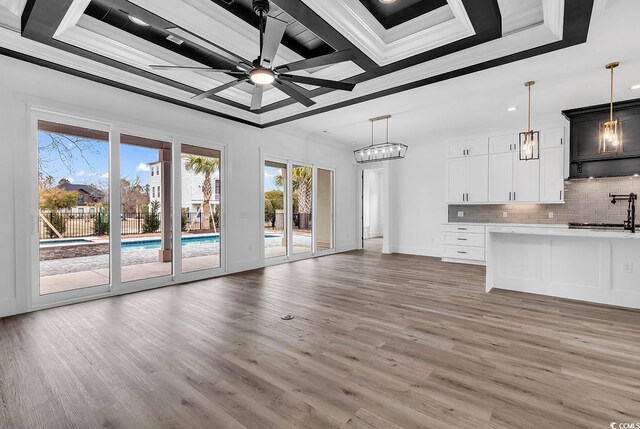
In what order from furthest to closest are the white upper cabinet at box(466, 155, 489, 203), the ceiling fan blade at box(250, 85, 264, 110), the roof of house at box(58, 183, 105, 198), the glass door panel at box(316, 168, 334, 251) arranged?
the glass door panel at box(316, 168, 334, 251)
the white upper cabinet at box(466, 155, 489, 203)
the roof of house at box(58, 183, 105, 198)
the ceiling fan blade at box(250, 85, 264, 110)

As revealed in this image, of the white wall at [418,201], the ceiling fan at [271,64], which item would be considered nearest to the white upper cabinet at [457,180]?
the white wall at [418,201]

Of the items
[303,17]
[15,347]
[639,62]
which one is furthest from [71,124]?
[639,62]

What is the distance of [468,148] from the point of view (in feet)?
22.9

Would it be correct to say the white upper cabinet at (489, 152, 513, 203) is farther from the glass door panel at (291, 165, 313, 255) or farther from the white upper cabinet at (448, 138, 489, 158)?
the glass door panel at (291, 165, 313, 255)

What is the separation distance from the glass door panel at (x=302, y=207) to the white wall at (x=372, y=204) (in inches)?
205

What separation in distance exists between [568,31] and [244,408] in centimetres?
436

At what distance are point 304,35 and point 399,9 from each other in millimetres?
1081

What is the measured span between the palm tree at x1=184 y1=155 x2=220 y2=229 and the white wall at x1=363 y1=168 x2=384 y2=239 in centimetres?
Answer: 785

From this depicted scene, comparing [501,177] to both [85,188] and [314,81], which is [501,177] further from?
[85,188]

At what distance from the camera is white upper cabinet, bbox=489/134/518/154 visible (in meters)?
6.43

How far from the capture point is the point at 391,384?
2111 mm

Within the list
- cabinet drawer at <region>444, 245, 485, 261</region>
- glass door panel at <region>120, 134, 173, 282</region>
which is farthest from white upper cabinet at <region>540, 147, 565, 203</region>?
glass door panel at <region>120, 134, 173, 282</region>

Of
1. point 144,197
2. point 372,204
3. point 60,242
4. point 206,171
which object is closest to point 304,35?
point 206,171

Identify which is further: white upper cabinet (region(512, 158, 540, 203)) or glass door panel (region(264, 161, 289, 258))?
glass door panel (region(264, 161, 289, 258))
